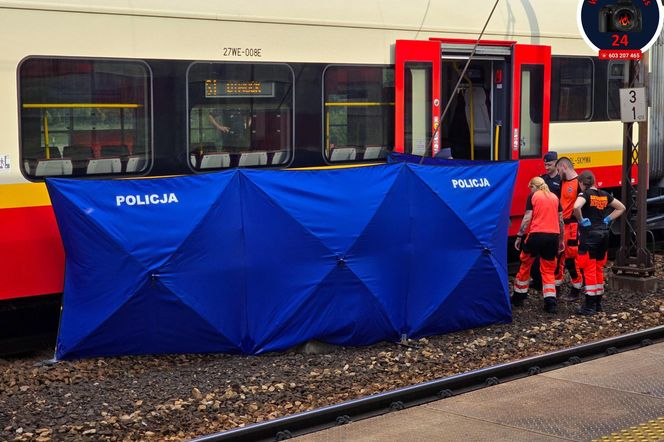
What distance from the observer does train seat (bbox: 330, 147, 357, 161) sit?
450 inches

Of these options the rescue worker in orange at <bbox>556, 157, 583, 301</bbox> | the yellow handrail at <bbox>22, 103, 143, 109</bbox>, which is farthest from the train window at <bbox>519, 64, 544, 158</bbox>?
the yellow handrail at <bbox>22, 103, 143, 109</bbox>

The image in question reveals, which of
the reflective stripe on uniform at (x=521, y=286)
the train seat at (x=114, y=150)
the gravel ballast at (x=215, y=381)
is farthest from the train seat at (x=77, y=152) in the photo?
the reflective stripe on uniform at (x=521, y=286)

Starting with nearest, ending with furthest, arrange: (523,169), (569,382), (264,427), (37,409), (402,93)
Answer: (264,427) → (37,409) → (569,382) → (402,93) → (523,169)

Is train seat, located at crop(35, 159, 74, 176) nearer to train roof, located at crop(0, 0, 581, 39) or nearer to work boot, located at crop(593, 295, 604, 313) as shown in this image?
train roof, located at crop(0, 0, 581, 39)

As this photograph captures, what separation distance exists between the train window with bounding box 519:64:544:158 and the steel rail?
3.98 meters

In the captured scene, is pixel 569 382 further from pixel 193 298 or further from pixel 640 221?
pixel 640 221

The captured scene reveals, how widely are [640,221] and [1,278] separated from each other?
23.5 ft

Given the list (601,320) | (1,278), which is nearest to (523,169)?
(601,320)

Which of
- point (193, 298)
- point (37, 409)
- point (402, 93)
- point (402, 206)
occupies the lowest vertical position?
point (37, 409)

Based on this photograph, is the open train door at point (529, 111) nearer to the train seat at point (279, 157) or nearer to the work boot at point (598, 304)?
the work boot at point (598, 304)

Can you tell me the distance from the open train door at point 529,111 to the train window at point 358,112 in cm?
204

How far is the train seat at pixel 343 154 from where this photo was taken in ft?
37.5

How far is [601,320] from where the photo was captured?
431 inches

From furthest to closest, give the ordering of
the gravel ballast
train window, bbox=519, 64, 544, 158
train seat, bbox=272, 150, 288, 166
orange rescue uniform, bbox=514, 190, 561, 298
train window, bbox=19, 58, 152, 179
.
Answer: train window, bbox=519, 64, 544, 158
orange rescue uniform, bbox=514, 190, 561, 298
train seat, bbox=272, 150, 288, 166
train window, bbox=19, 58, 152, 179
the gravel ballast
